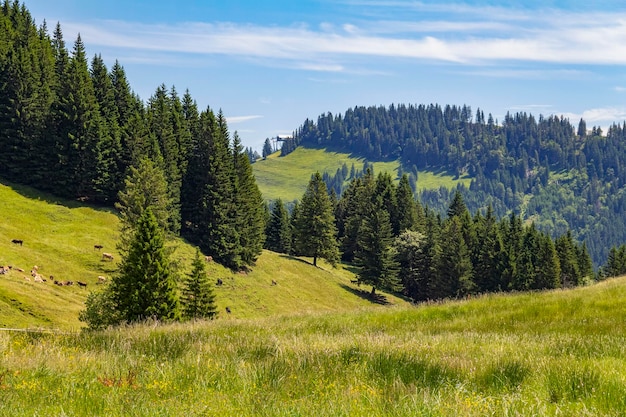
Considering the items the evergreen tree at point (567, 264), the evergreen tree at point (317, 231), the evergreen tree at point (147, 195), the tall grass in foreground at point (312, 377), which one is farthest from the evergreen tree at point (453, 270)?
the tall grass in foreground at point (312, 377)

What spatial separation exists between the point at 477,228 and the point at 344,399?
10911cm

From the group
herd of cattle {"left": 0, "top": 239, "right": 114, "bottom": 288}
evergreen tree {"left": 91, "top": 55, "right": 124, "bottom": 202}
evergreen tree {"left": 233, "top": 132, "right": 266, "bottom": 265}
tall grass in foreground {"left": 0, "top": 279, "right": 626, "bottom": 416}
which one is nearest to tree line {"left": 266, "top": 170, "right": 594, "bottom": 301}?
evergreen tree {"left": 233, "top": 132, "right": 266, "bottom": 265}

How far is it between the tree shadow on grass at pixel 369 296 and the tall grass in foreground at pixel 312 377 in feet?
277

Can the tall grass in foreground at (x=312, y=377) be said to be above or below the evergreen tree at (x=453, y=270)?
above

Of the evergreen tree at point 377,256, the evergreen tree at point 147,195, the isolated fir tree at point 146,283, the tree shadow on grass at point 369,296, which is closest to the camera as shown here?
the isolated fir tree at point 146,283

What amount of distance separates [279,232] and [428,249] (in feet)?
124

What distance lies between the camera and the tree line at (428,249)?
92.0 metres

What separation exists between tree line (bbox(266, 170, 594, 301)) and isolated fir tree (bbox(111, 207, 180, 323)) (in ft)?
203

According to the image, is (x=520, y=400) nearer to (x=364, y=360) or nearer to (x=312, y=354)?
(x=364, y=360)

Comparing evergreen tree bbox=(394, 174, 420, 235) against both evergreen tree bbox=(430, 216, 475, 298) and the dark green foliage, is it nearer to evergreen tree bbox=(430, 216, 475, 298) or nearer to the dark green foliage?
evergreen tree bbox=(430, 216, 475, 298)

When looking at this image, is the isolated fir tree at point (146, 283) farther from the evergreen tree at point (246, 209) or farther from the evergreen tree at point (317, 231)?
the evergreen tree at point (317, 231)

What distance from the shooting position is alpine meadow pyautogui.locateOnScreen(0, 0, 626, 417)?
6.34 meters

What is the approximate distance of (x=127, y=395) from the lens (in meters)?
6.21

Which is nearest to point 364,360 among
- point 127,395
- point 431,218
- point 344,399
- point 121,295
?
point 344,399
